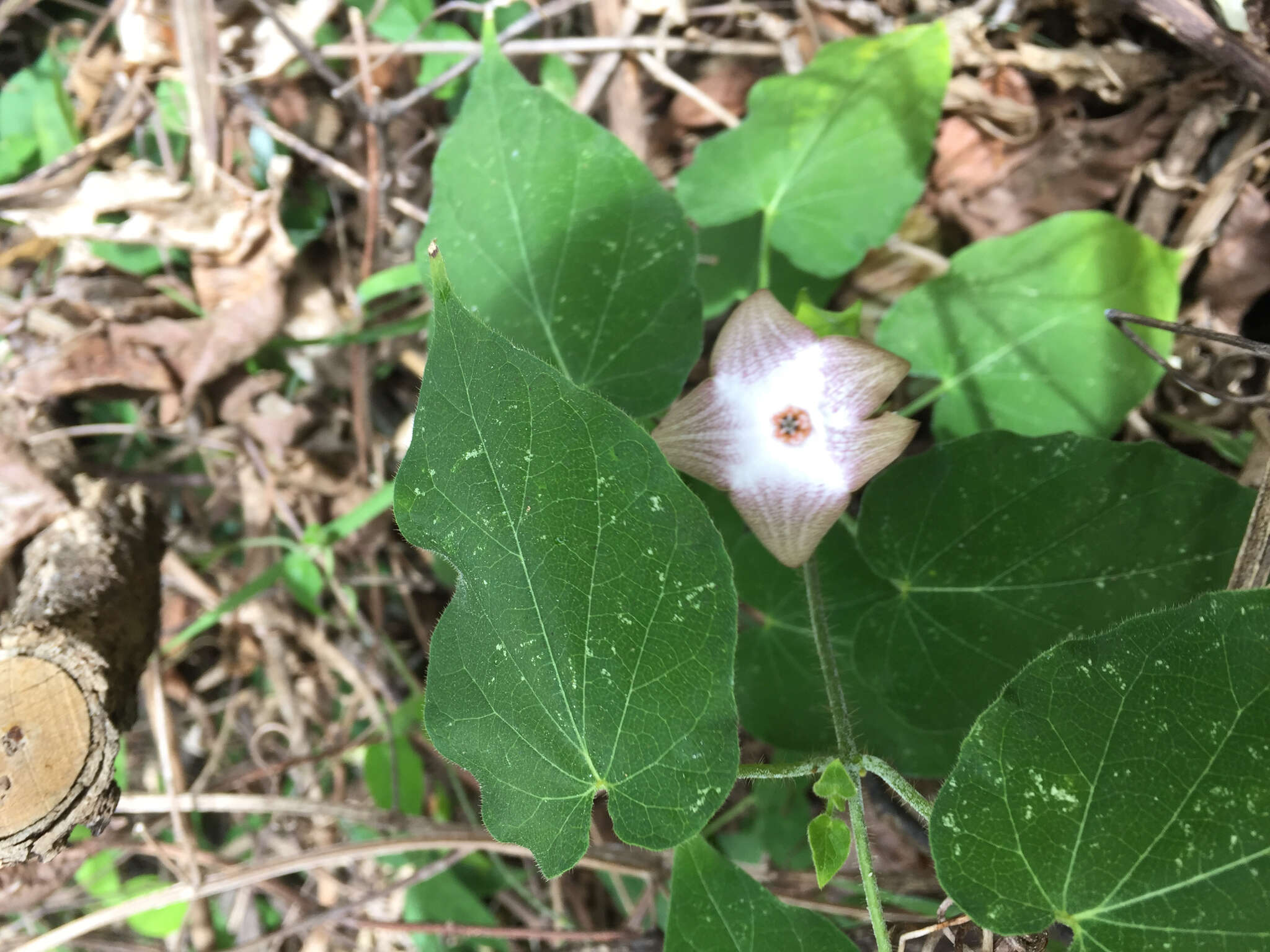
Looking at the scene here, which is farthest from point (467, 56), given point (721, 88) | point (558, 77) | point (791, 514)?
point (791, 514)

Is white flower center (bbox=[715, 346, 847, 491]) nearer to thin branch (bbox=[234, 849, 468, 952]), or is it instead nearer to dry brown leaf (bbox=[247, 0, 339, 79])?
thin branch (bbox=[234, 849, 468, 952])

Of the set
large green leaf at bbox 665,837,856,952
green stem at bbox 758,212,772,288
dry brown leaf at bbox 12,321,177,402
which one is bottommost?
large green leaf at bbox 665,837,856,952

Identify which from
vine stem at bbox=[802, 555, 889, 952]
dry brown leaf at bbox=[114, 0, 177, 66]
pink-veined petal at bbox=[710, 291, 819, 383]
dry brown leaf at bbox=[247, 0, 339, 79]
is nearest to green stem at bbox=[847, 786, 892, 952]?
vine stem at bbox=[802, 555, 889, 952]

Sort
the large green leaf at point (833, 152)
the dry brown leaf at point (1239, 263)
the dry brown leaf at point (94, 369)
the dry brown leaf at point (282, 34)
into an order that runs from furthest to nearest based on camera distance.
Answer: the dry brown leaf at point (282, 34), the dry brown leaf at point (94, 369), the dry brown leaf at point (1239, 263), the large green leaf at point (833, 152)

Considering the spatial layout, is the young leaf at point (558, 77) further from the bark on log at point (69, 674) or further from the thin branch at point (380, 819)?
the thin branch at point (380, 819)

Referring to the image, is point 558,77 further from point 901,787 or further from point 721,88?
point 901,787

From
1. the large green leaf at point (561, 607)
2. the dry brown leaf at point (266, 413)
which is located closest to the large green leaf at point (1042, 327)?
the large green leaf at point (561, 607)

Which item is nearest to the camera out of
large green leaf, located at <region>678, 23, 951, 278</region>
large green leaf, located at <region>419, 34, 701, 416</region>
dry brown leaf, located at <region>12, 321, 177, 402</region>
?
large green leaf, located at <region>419, 34, 701, 416</region>
